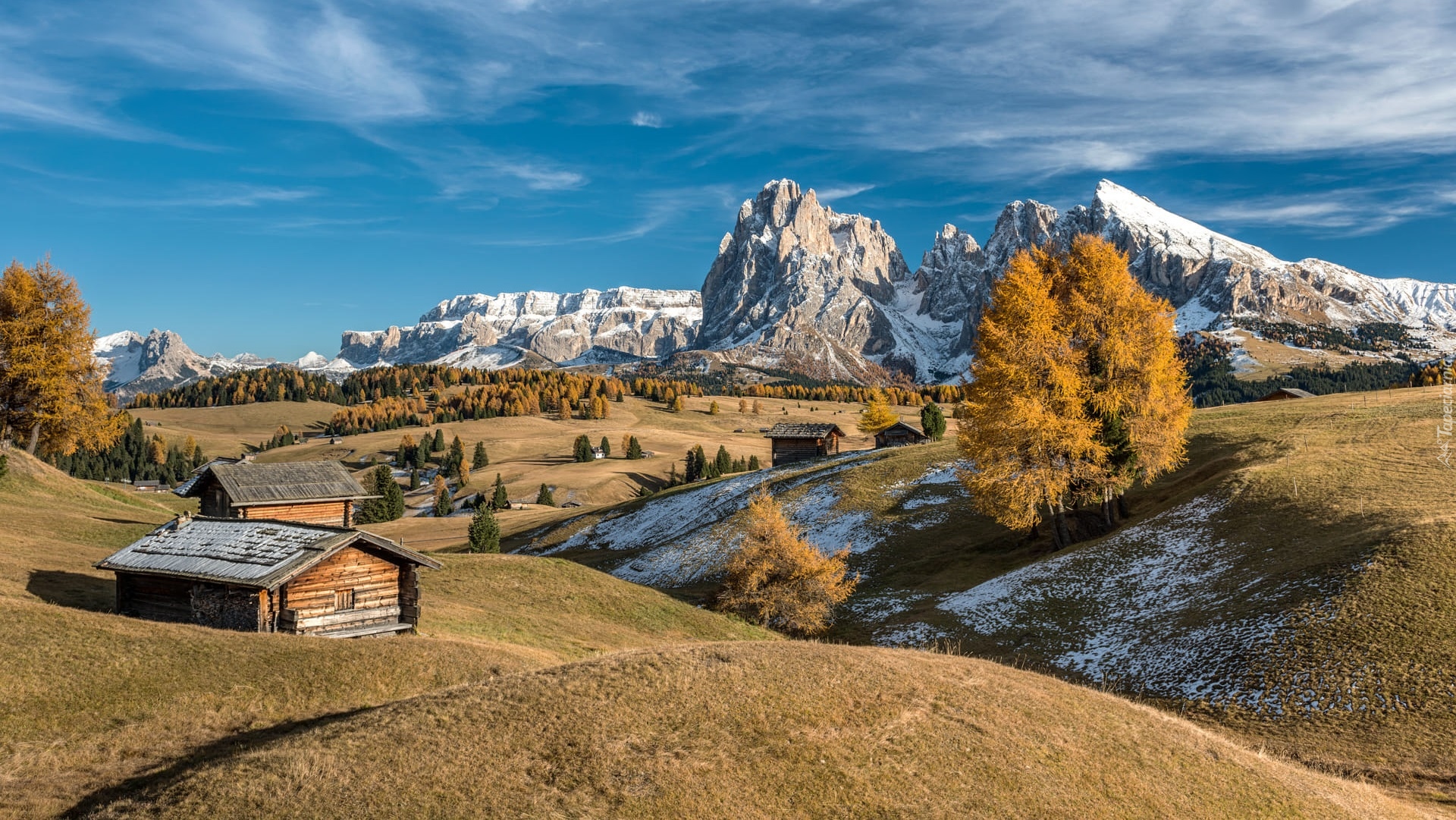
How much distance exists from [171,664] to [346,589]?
9.07 meters

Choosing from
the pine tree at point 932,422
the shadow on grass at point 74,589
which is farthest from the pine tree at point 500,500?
the shadow on grass at point 74,589

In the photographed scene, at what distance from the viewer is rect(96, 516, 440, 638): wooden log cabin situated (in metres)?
30.5

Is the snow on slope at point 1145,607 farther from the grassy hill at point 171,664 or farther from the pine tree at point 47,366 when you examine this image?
the pine tree at point 47,366

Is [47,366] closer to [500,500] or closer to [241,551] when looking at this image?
[241,551]

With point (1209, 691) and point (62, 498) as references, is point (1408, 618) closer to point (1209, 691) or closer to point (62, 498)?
point (1209, 691)

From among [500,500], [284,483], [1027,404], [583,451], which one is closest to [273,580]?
[284,483]

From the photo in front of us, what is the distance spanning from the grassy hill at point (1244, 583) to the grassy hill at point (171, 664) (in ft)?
49.0

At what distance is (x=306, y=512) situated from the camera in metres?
51.7

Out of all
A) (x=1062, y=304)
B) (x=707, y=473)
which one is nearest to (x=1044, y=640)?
(x=1062, y=304)

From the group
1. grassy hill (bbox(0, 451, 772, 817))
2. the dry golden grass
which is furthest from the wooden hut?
the dry golden grass

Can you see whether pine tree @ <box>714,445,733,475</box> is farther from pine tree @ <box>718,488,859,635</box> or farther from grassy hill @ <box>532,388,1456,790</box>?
pine tree @ <box>718,488,859,635</box>

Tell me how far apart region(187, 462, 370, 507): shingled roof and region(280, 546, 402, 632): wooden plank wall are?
777 inches

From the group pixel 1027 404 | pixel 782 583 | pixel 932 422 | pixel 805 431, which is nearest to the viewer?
pixel 1027 404

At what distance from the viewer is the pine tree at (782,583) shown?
47031mm
